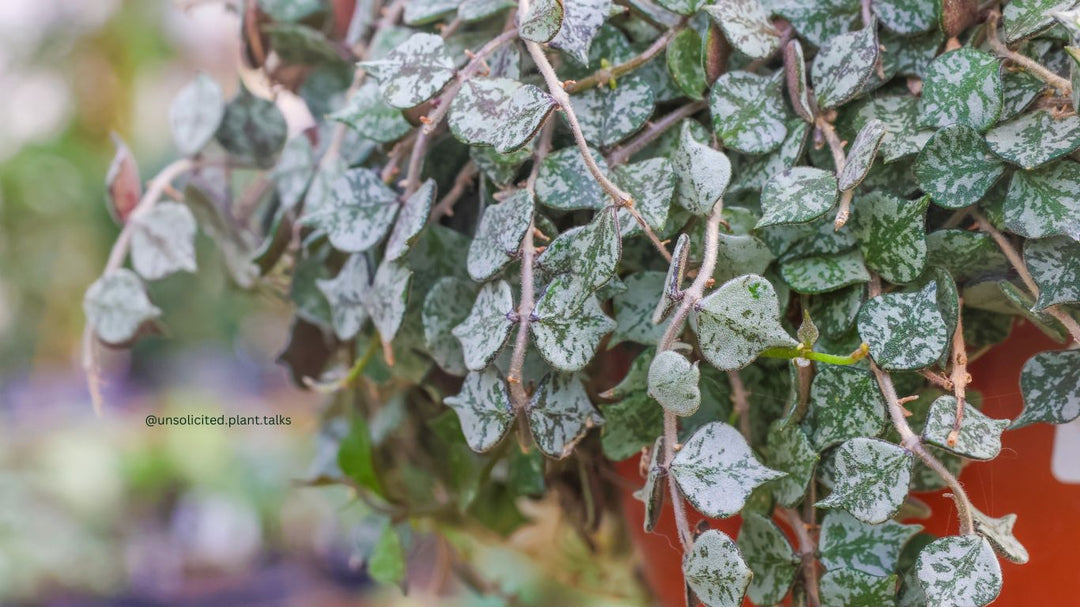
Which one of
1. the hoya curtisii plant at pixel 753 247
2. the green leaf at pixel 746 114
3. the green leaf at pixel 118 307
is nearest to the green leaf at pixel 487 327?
the hoya curtisii plant at pixel 753 247

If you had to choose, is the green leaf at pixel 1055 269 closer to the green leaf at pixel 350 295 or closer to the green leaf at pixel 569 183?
the green leaf at pixel 569 183

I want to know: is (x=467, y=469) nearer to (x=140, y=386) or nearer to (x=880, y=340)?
(x=880, y=340)

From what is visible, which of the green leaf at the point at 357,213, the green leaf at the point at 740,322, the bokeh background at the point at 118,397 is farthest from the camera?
the bokeh background at the point at 118,397

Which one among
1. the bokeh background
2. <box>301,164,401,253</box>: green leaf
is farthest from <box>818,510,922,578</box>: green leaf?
the bokeh background

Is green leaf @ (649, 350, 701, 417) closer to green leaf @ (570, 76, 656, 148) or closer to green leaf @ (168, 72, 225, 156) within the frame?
green leaf @ (570, 76, 656, 148)

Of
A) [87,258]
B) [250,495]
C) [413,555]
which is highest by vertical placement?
[413,555]

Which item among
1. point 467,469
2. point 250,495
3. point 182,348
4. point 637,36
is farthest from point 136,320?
point 182,348

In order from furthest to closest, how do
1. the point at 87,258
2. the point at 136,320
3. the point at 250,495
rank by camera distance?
the point at 87,258 → the point at 250,495 → the point at 136,320
